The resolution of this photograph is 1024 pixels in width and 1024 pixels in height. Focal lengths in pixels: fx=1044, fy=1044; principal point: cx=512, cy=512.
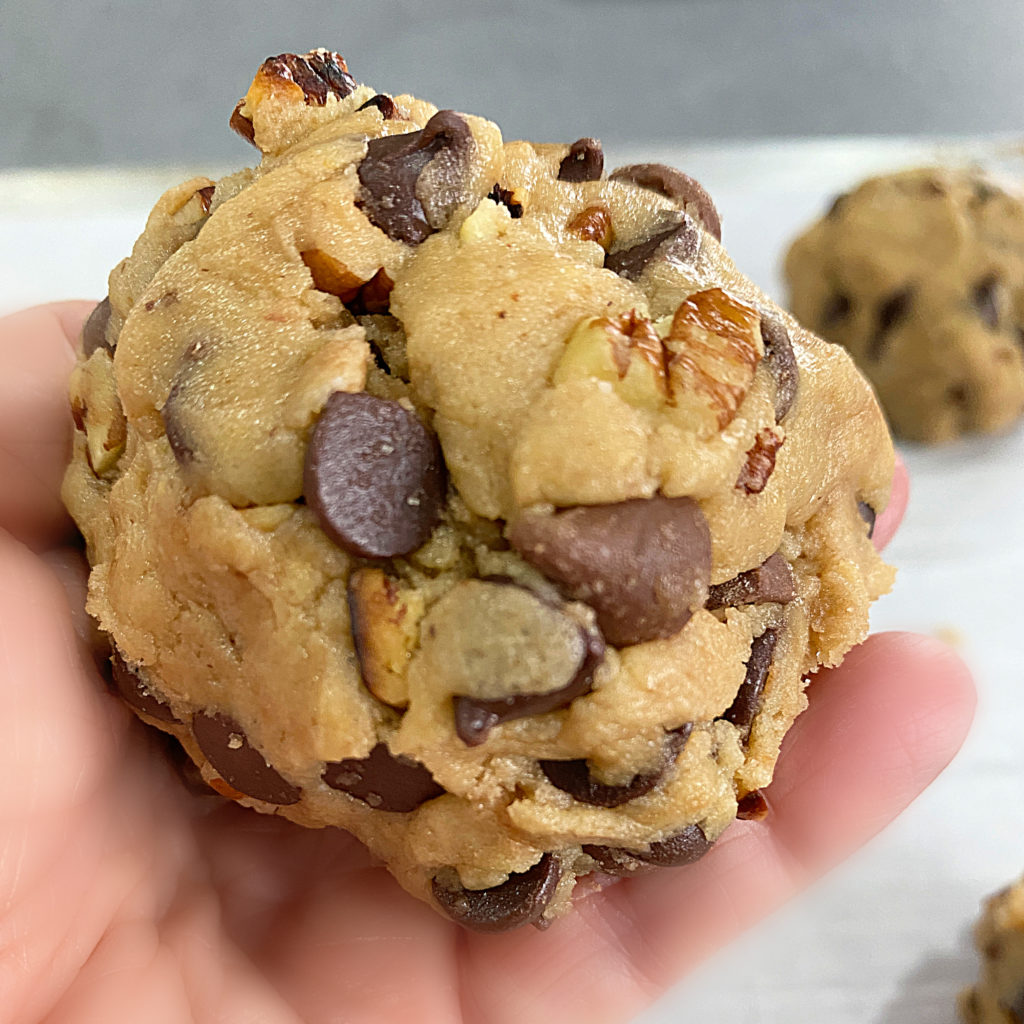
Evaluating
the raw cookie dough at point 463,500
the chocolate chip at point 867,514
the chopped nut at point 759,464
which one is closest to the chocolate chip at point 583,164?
the raw cookie dough at point 463,500

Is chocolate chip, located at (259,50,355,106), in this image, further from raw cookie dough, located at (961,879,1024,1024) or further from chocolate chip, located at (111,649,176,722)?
raw cookie dough, located at (961,879,1024,1024)

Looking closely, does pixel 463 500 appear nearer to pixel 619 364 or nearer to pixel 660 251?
pixel 619 364

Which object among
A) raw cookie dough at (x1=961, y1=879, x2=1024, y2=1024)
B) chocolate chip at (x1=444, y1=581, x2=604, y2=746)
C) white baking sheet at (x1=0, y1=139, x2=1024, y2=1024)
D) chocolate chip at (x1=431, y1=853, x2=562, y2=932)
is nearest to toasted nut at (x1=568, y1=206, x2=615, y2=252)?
chocolate chip at (x1=444, y1=581, x2=604, y2=746)

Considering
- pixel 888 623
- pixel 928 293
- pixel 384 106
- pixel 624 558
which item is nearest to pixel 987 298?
pixel 928 293

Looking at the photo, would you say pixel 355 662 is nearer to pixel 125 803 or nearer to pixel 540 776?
pixel 540 776

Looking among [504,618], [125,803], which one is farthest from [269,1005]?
[504,618]

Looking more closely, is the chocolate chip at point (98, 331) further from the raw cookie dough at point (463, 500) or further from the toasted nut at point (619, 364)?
the toasted nut at point (619, 364)
